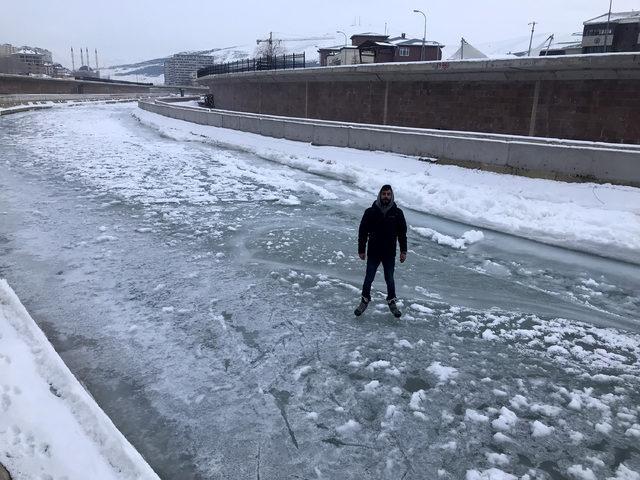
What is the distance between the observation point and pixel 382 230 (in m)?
6.73

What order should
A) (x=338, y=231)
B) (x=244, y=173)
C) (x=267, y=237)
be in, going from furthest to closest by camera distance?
(x=244, y=173)
(x=338, y=231)
(x=267, y=237)

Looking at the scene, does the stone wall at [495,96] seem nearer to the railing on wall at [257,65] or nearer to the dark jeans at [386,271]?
the railing on wall at [257,65]

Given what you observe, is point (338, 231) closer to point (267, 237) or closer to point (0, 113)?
point (267, 237)

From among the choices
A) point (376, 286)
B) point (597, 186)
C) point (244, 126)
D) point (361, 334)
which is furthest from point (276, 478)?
point (244, 126)

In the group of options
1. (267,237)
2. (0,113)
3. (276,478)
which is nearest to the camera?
(276,478)

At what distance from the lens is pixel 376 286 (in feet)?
27.2

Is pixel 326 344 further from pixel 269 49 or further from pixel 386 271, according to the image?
pixel 269 49

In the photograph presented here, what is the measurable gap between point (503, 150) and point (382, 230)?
10.1 meters

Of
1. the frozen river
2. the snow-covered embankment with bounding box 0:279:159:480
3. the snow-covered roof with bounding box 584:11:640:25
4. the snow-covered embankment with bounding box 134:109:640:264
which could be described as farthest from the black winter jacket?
the snow-covered roof with bounding box 584:11:640:25

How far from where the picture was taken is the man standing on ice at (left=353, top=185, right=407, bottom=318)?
660 cm

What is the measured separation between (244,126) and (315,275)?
837 inches

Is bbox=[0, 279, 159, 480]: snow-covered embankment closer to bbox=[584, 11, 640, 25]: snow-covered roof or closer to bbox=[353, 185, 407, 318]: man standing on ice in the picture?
bbox=[353, 185, 407, 318]: man standing on ice

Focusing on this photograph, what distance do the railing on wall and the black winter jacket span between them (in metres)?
33.5

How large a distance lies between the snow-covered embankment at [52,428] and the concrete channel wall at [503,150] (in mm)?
13227
